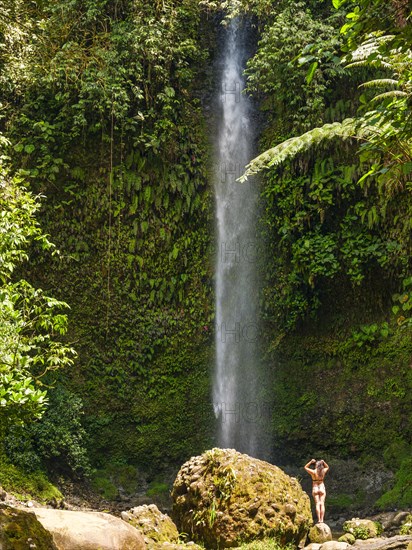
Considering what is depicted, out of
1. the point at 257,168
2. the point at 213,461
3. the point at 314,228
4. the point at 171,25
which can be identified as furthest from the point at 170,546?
the point at 171,25

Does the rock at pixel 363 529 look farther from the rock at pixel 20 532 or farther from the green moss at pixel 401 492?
the rock at pixel 20 532

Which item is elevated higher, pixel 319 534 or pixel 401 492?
pixel 319 534

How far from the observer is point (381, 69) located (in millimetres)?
12570

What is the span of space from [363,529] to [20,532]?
6461 millimetres

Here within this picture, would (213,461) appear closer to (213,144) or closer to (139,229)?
(139,229)

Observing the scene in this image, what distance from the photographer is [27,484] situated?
34.6 ft

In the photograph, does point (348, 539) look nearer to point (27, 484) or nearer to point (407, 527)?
point (407, 527)

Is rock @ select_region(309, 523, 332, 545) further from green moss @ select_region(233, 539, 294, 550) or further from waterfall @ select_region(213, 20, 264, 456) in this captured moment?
waterfall @ select_region(213, 20, 264, 456)

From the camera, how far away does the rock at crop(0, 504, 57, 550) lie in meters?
3.79

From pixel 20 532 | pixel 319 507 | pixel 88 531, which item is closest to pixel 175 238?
pixel 319 507

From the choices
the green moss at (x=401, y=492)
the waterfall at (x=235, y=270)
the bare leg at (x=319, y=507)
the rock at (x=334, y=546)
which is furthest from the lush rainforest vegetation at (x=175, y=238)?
the rock at (x=334, y=546)

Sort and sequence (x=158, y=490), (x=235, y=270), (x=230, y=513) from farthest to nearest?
(x=235, y=270) < (x=158, y=490) < (x=230, y=513)

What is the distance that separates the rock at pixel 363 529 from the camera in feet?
30.0

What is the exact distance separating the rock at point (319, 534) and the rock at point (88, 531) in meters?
2.91
